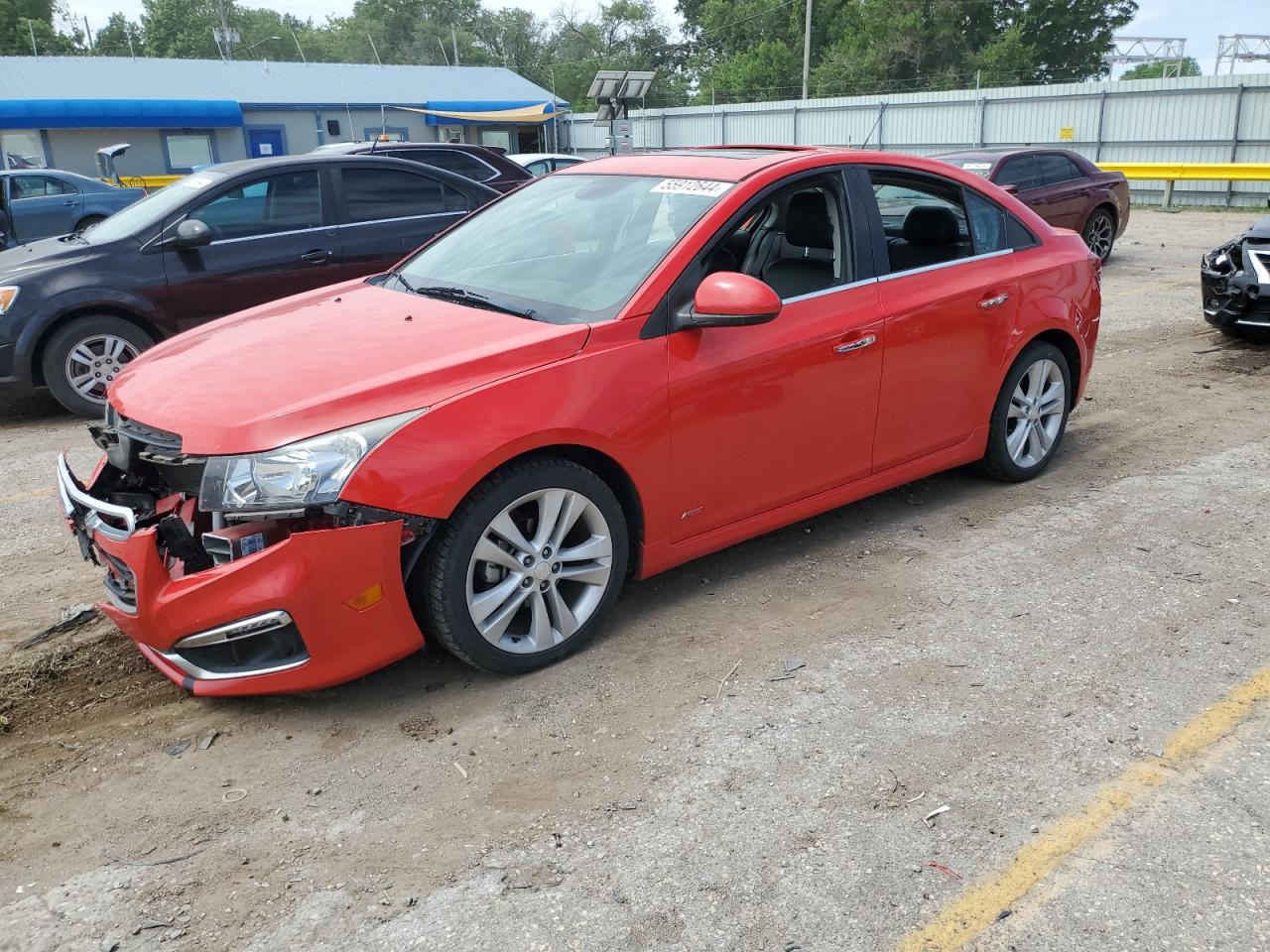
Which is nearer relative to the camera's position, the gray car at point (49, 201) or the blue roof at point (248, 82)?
the gray car at point (49, 201)

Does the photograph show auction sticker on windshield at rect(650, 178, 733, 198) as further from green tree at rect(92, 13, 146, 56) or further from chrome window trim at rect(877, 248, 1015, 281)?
green tree at rect(92, 13, 146, 56)

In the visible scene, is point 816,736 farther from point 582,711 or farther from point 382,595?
point 382,595

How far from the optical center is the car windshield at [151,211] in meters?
7.35

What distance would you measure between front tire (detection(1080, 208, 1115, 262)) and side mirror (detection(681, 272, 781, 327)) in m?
10.4

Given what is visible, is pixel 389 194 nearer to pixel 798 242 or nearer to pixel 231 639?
pixel 798 242

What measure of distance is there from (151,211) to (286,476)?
17.8ft

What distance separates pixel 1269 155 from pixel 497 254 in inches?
924

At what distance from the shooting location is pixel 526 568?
3443 mm

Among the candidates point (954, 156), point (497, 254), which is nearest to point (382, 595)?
point (497, 254)

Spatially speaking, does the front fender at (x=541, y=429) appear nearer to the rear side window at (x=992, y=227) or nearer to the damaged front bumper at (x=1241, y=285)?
the rear side window at (x=992, y=227)

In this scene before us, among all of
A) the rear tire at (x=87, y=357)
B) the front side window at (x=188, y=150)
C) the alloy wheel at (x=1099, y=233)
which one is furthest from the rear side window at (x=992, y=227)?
the front side window at (x=188, y=150)

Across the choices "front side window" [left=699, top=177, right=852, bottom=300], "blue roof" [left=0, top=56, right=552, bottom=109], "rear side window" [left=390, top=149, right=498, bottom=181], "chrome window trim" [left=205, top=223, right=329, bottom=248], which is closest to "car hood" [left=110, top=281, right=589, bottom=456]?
"front side window" [left=699, top=177, right=852, bottom=300]

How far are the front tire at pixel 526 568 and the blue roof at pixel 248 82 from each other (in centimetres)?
3638

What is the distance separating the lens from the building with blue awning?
108 ft
